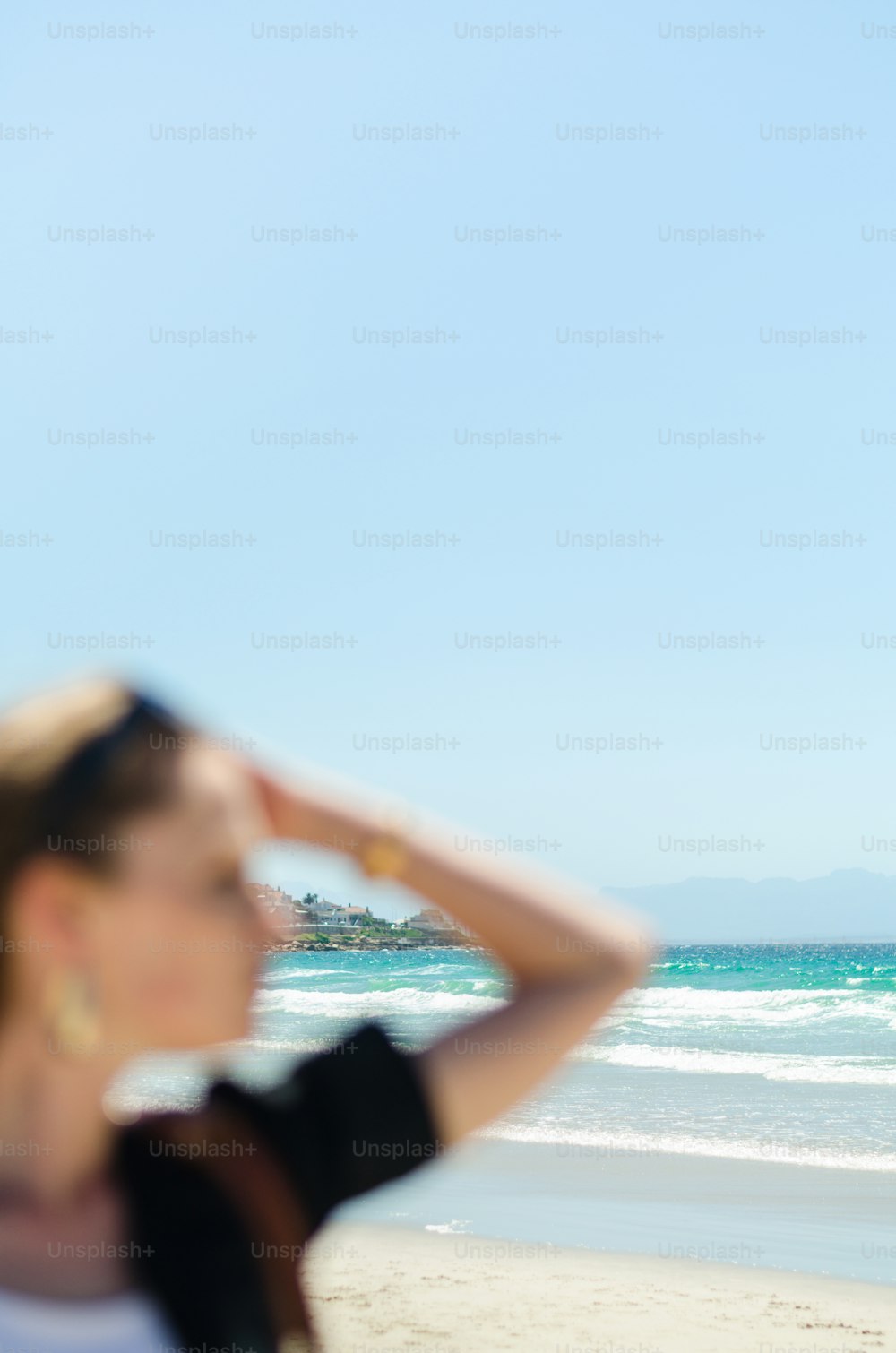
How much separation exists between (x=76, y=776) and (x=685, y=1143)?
43.1 ft

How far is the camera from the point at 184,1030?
4.33 feet

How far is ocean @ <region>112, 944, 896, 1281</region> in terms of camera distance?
31.6 ft

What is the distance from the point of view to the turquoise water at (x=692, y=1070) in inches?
520

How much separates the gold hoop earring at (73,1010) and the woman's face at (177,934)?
0.4 inches

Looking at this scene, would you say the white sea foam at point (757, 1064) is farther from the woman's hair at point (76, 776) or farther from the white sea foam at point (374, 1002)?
the woman's hair at point (76, 776)

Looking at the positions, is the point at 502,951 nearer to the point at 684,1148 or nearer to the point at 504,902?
the point at 504,902

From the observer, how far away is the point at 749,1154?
12.6 m

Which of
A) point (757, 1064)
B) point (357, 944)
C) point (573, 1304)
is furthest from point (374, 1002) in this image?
point (357, 944)

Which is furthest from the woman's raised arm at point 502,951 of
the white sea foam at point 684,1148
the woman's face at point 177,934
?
the white sea foam at point 684,1148

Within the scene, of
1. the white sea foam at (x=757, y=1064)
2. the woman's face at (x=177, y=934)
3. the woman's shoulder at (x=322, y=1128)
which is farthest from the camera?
the white sea foam at (x=757, y=1064)

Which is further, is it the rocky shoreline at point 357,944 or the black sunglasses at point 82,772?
the rocky shoreline at point 357,944

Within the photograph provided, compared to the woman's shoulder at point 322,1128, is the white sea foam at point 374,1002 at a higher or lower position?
lower

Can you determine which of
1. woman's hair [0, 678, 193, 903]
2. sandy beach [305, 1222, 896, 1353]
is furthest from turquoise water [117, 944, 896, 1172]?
sandy beach [305, 1222, 896, 1353]

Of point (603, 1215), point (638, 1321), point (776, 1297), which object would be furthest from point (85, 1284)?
point (603, 1215)
